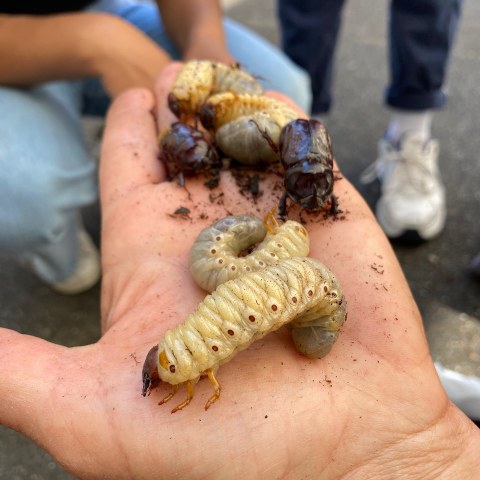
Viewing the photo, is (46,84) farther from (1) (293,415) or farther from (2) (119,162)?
(1) (293,415)

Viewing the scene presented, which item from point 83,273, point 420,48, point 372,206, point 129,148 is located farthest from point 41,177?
point 420,48

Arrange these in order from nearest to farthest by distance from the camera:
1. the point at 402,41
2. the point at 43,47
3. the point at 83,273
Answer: the point at 43,47, the point at 83,273, the point at 402,41

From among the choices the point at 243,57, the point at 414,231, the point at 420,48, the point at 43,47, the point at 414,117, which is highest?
the point at 43,47

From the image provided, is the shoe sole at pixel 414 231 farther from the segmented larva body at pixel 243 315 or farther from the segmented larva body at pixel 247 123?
the segmented larva body at pixel 243 315

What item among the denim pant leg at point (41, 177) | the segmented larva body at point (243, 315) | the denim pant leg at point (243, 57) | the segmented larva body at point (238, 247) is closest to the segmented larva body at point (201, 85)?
the denim pant leg at point (243, 57)

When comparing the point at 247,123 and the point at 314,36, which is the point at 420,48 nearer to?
the point at 314,36

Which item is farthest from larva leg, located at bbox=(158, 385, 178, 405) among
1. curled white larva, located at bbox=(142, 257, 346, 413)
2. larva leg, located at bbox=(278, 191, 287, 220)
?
larva leg, located at bbox=(278, 191, 287, 220)
